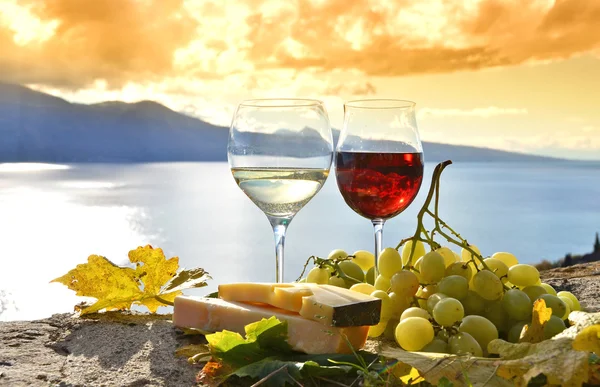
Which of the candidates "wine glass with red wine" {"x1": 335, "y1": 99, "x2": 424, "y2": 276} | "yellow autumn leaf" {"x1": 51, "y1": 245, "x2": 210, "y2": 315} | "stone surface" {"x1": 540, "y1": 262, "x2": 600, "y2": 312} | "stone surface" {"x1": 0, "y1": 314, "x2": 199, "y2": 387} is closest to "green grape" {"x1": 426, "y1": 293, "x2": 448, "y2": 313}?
"wine glass with red wine" {"x1": 335, "y1": 99, "x2": 424, "y2": 276}

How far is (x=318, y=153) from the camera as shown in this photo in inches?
68.8

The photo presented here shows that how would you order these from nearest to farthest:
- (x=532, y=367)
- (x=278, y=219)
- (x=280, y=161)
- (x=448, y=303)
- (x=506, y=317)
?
1. (x=532, y=367)
2. (x=448, y=303)
3. (x=506, y=317)
4. (x=280, y=161)
5. (x=278, y=219)

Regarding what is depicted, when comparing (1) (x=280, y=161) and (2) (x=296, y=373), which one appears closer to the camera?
(2) (x=296, y=373)

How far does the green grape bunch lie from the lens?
137cm

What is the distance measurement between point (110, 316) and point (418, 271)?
32.4 inches

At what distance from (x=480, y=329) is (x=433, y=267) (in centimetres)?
21

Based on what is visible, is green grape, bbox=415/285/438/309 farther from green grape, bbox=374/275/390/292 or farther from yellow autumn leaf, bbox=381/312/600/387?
yellow autumn leaf, bbox=381/312/600/387

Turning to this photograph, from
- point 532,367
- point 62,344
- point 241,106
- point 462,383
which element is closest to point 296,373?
point 462,383

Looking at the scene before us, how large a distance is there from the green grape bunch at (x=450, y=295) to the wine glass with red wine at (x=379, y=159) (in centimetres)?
15

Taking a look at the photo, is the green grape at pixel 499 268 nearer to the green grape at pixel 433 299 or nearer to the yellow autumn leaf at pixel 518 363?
the green grape at pixel 433 299

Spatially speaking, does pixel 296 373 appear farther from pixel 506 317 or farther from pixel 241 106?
pixel 241 106

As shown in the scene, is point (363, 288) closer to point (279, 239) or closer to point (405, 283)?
point (405, 283)

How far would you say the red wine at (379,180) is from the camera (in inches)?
70.2

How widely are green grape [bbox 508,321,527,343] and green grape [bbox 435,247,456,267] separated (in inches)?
9.2
